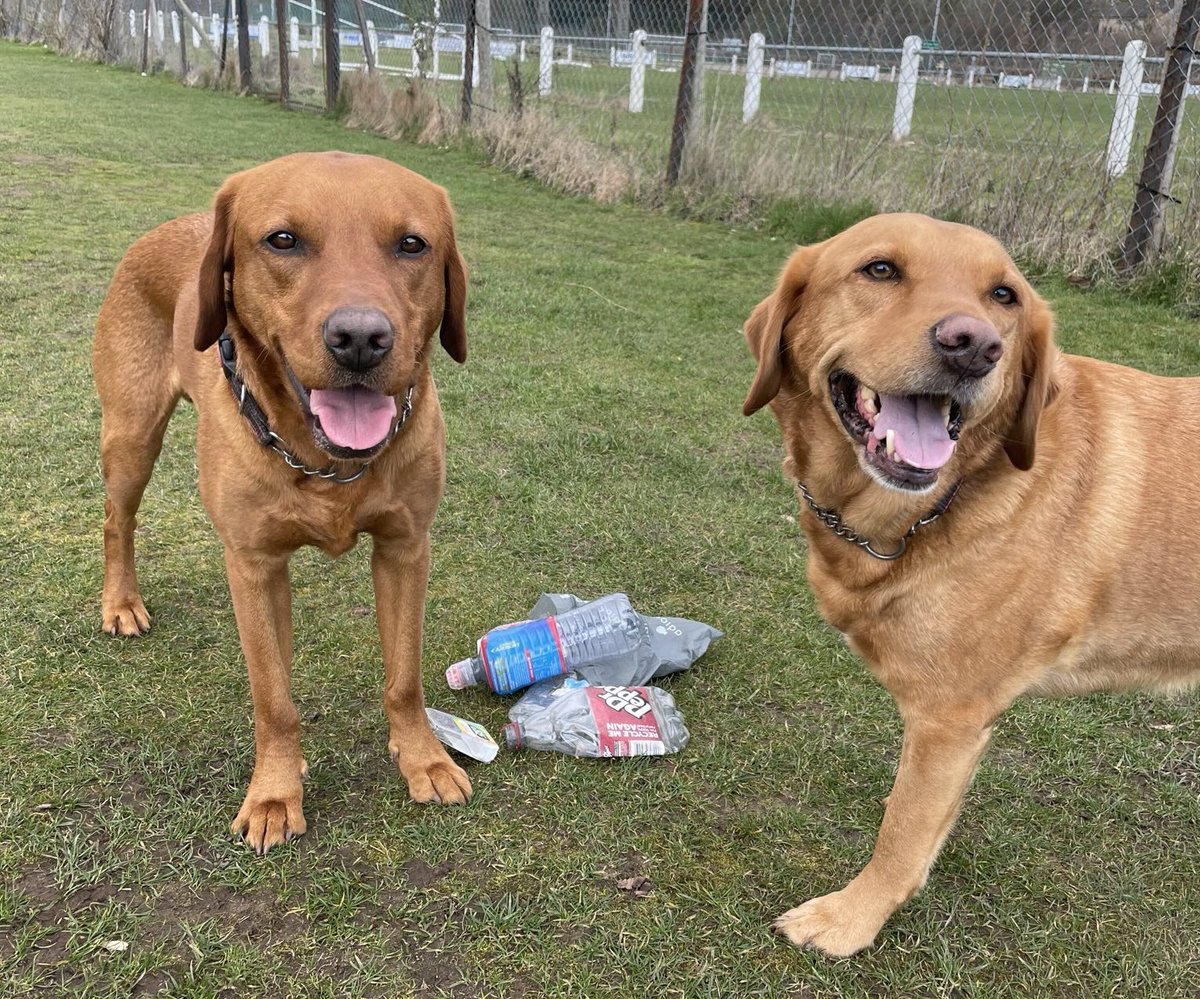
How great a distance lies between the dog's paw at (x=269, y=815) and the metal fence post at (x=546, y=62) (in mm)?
13525

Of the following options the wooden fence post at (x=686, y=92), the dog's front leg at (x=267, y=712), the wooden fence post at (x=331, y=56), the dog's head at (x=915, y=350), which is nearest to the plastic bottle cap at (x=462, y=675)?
the dog's front leg at (x=267, y=712)

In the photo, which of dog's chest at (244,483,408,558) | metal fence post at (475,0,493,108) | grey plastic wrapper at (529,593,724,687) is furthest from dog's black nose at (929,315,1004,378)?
metal fence post at (475,0,493,108)

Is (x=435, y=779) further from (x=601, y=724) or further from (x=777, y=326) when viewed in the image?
(x=777, y=326)

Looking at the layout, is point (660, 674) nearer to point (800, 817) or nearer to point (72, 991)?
point (800, 817)

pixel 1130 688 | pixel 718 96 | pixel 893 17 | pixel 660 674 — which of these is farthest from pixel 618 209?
pixel 1130 688

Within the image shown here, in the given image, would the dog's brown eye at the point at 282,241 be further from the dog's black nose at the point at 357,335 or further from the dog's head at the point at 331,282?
the dog's black nose at the point at 357,335

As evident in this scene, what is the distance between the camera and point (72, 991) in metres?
2.00

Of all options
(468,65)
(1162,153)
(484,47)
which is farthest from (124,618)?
(484,47)

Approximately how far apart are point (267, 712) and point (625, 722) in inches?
41.2

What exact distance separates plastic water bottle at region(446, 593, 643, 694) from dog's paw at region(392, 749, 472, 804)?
1.44 ft

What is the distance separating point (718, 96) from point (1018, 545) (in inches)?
406

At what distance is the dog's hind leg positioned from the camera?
10.2ft

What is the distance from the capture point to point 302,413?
7.54 ft

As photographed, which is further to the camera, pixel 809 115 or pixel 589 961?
pixel 809 115
